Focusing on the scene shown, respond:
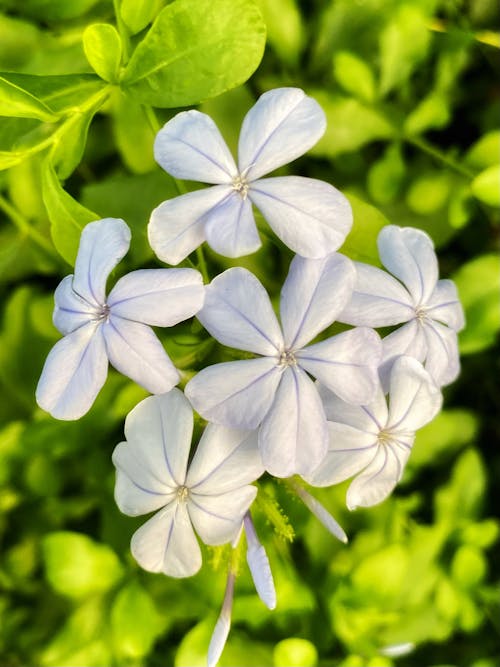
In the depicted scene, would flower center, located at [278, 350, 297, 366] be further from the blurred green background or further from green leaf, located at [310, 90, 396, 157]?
green leaf, located at [310, 90, 396, 157]

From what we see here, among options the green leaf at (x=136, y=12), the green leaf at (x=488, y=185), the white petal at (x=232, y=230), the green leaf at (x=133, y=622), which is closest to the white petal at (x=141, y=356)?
the white petal at (x=232, y=230)

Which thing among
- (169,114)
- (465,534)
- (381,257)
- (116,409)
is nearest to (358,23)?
(169,114)

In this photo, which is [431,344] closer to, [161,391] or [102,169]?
[161,391]

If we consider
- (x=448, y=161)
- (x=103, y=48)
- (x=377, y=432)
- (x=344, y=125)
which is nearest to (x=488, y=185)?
(x=448, y=161)

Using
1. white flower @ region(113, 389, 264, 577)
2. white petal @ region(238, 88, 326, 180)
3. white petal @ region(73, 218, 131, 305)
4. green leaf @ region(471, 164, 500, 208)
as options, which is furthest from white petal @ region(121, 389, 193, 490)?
green leaf @ region(471, 164, 500, 208)

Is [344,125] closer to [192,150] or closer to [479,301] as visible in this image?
[479,301]

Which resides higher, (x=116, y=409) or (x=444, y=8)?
(x=444, y=8)
